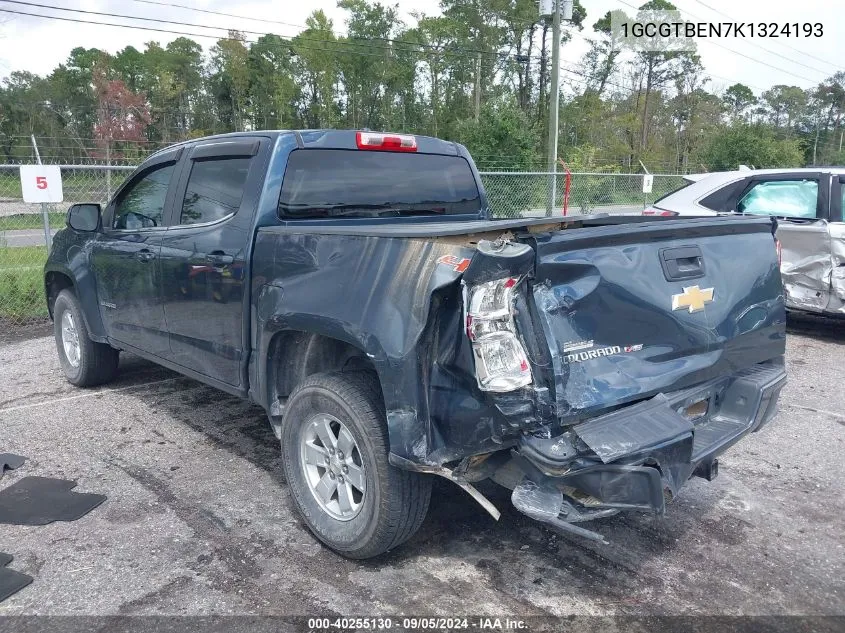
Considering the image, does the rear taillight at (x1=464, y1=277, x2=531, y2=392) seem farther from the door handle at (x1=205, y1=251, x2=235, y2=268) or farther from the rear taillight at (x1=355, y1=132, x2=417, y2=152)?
the rear taillight at (x1=355, y1=132, x2=417, y2=152)

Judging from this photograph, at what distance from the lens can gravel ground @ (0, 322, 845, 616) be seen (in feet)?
9.15

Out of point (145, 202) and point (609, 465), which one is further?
point (145, 202)

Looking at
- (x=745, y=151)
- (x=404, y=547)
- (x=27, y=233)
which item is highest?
(x=745, y=151)

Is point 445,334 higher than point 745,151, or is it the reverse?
point 745,151

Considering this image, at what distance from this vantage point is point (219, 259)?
3.70 meters

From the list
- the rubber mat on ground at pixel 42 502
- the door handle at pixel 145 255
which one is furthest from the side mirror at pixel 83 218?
the rubber mat on ground at pixel 42 502

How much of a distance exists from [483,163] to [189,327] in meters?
21.0

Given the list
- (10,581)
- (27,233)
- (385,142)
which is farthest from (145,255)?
(27,233)

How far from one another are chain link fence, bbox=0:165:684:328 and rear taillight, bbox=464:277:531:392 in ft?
21.6

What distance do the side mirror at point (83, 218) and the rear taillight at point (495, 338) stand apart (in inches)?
145

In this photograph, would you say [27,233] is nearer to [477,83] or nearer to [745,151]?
[745,151]

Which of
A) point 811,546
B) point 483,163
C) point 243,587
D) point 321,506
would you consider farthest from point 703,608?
point 483,163

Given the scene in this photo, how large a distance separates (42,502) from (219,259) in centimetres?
163

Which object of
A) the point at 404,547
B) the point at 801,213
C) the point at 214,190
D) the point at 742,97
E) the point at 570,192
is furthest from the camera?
the point at 742,97
